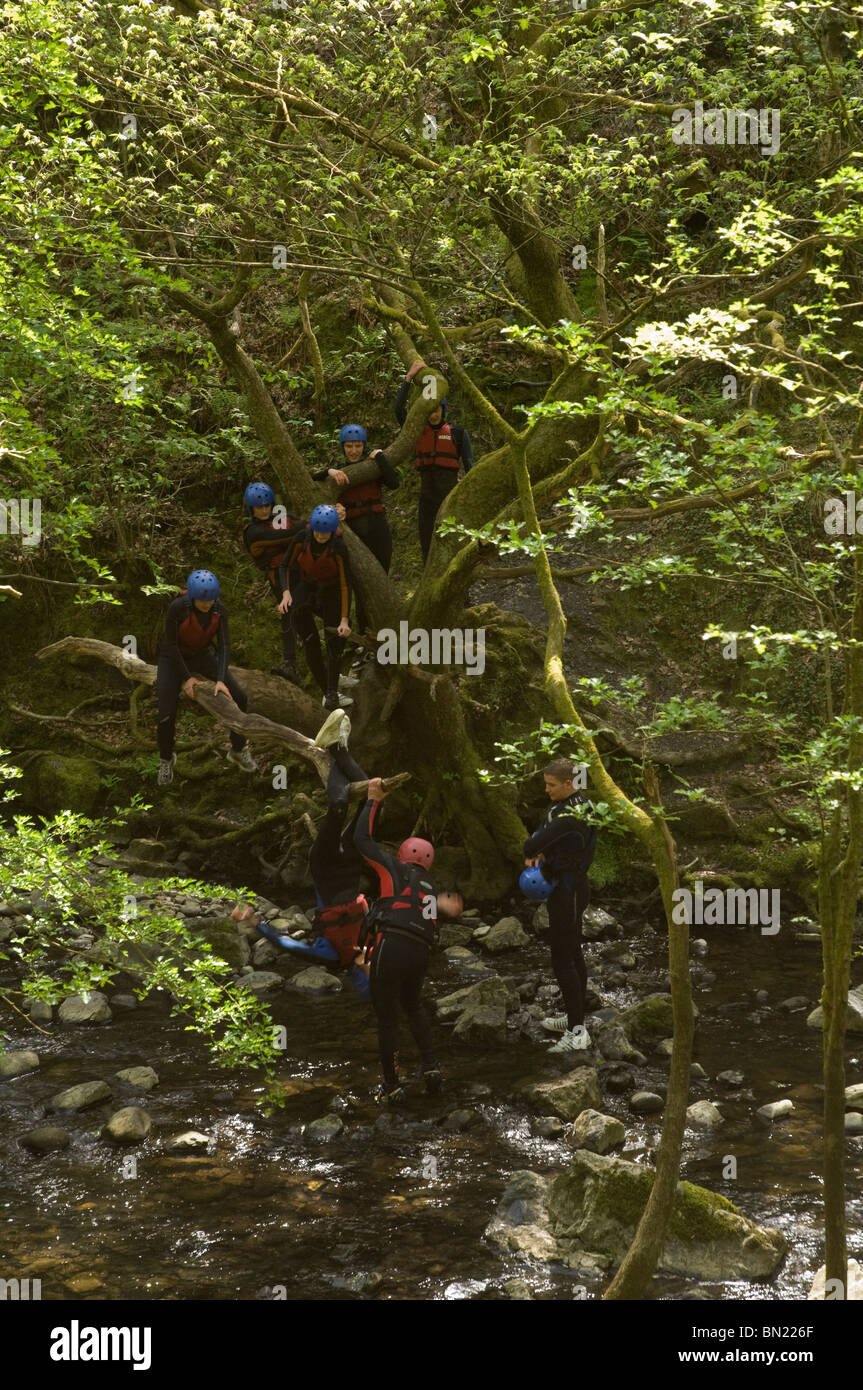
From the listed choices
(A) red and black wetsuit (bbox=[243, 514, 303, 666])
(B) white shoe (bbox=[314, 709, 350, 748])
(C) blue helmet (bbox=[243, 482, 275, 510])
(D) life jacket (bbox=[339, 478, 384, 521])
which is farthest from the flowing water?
(D) life jacket (bbox=[339, 478, 384, 521])

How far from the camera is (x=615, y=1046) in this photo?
923cm

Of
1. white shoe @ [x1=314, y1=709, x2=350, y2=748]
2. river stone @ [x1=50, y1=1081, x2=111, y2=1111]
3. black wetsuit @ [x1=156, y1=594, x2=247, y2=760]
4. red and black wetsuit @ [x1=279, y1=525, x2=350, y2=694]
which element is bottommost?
river stone @ [x1=50, y1=1081, x2=111, y2=1111]

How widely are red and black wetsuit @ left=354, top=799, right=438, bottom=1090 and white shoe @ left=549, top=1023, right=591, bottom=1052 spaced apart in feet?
3.72

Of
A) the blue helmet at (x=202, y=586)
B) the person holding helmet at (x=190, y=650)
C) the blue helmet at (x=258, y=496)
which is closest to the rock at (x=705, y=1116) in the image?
the person holding helmet at (x=190, y=650)

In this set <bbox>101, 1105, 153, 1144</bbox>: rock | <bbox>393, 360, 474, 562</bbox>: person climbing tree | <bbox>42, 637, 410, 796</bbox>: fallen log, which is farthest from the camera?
<bbox>393, 360, 474, 562</bbox>: person climbing tree

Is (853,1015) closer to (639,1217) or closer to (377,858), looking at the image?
(639,1217)

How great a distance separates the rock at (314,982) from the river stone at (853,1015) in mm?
4147

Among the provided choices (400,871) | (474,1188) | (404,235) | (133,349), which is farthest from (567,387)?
(474,1188)

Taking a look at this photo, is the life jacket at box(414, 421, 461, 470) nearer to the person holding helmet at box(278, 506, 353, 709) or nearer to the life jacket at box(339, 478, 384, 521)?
the life jacket at box(339, 478, 384, 521)

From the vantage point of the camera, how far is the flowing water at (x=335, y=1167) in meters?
6.44

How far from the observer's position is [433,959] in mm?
11414

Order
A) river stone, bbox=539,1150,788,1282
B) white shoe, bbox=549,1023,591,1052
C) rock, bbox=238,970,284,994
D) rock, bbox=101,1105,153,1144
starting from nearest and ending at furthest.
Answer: river stone, bbox=539,1150,788,1282
rock, bbox=101,1105,153,1144
white shoe, bbox=549,1023,591,1052
rock, bbox=238,970,284,994

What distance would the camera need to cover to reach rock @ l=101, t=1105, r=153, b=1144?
7.95 meters

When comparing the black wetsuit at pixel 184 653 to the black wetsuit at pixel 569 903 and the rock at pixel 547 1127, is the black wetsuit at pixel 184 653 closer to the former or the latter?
the black wetsuit at pixel 569 903
